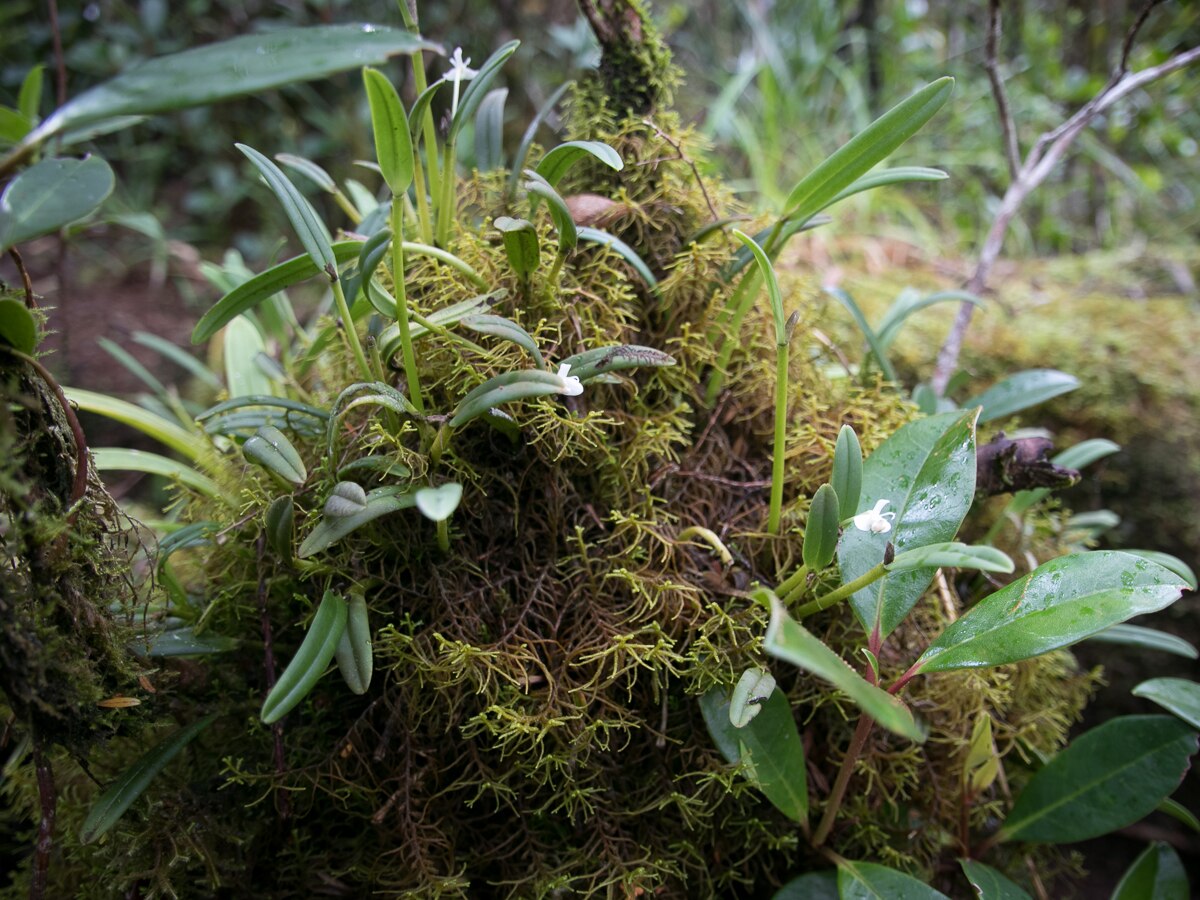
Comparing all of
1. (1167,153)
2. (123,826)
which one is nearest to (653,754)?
(123,826)

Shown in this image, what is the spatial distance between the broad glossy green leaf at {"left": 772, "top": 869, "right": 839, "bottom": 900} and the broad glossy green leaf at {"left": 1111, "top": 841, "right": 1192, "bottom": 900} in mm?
415

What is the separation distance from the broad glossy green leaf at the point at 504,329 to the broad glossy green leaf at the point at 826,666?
0.37 metres

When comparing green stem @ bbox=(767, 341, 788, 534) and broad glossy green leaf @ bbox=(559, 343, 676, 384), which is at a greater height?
broad glossy green leaf @ bbox=(559, 343, 676, 384)

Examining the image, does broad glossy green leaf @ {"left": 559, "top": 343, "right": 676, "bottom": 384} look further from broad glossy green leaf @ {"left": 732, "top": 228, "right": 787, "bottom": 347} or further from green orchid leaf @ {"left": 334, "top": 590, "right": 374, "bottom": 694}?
green orchid leaf @ {"left": 334, "top": 590, "right": 374, "bottom": 694}

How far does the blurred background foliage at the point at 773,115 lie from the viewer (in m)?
2.82

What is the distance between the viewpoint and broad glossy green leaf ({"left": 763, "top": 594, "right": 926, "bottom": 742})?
1.62ft

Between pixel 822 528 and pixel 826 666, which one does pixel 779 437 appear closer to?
pixel 822 528

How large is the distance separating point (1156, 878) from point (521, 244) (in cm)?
108

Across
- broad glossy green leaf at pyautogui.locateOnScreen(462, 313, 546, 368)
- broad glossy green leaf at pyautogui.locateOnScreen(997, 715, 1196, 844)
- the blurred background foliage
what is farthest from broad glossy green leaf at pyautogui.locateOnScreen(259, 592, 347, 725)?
the blurred background foliage

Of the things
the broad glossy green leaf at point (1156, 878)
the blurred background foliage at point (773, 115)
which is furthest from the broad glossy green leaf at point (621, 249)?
the blurred background foliage at point (773, 115)

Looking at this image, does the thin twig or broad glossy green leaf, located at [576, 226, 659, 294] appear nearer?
the thin twig

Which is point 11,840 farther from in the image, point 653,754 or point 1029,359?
point 1029,359

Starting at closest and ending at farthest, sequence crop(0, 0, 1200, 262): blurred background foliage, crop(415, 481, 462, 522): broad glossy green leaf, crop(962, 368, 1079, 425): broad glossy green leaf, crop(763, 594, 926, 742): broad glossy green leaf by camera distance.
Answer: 1. crop(763, 594, 926, 742): broad glossy green leaf
2. crop(415, 481, 462, 522): broad glossy green leaf
3. crop(962, 368, 1079, 425): broad glossy green leaf
4. crop(0, 0, 1200, 262): blurred background foliage

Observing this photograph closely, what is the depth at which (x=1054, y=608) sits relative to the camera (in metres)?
0.69
